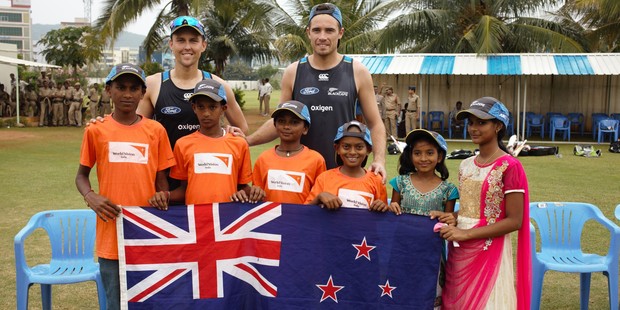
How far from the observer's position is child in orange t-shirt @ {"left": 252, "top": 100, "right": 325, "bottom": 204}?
435cm

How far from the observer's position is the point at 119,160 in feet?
12.7

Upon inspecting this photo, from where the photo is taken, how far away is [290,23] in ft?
89.3

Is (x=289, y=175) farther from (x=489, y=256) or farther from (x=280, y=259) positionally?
(x=489, y=256)

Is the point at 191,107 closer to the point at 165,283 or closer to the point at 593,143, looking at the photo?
the point at 165,283

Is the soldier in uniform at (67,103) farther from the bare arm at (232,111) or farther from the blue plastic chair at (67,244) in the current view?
the bare arm at (232,111)

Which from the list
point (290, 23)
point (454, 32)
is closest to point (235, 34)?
point (290, 23)

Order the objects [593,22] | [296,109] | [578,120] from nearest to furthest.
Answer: [296,109] < [578,120] < [593,22]

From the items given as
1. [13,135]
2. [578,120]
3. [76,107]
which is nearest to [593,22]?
[578,120]

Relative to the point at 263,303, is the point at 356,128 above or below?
above

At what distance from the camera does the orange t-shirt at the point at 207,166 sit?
413cm

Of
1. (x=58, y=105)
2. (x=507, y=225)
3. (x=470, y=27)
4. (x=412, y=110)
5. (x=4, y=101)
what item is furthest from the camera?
(x=4, y=101)

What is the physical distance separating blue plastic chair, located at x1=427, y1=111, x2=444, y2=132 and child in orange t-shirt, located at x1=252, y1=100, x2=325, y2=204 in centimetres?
2035

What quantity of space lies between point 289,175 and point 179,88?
97 centimetres

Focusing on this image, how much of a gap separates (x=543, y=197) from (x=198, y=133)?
7909 mm
